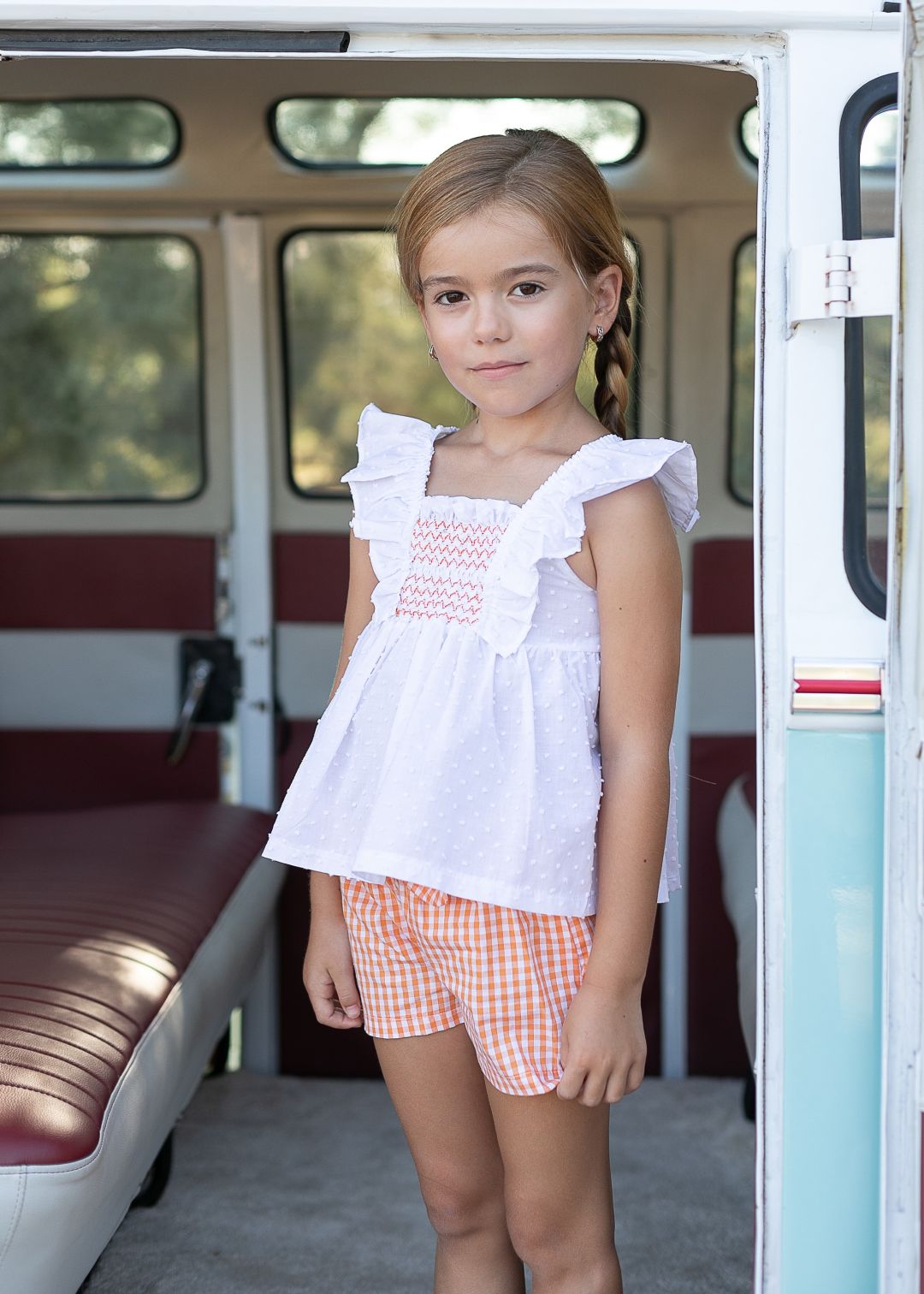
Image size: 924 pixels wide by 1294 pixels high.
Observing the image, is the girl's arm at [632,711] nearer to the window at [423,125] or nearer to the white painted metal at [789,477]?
the white painted metal at [789,477]

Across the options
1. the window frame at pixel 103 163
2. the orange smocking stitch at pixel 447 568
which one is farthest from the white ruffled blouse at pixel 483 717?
the window frame at pixel 103 163

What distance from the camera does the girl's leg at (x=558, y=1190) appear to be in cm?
165

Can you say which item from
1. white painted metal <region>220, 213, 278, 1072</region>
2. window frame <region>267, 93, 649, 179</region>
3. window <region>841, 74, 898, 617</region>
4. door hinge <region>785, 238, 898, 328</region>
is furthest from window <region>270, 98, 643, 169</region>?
door hinge <region>785, 238, 898, 328</region>

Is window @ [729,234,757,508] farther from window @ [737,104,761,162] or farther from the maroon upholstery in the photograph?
the maroon upholstery

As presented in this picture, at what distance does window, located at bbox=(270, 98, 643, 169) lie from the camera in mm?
3244

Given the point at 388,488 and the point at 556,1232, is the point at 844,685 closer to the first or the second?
the point at 388,488

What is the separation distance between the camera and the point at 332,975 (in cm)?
181

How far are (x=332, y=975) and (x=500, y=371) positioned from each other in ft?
2.61

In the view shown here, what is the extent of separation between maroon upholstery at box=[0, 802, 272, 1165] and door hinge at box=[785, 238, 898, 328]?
1.35m

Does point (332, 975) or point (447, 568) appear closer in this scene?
point (447, 568)

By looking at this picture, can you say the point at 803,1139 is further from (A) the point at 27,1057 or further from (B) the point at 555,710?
(A) the point at 27,1057

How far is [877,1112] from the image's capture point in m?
1.59

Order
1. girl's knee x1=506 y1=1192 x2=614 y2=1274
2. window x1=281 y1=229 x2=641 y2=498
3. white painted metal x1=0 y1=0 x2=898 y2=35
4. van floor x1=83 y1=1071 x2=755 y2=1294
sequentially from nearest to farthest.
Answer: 1. white painted metal x1=0 y1=0 x2=898 y2=35
2. girl's knee x1=506 y1=1192 x2=614 y2=1274
3. van floor x1=83 y1=1071 x2=755 y2=1294
4. window x1=281 y1=229 x2=641 y2=498

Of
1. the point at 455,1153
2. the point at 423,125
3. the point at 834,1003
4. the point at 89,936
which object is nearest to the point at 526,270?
the point at 834,1003
